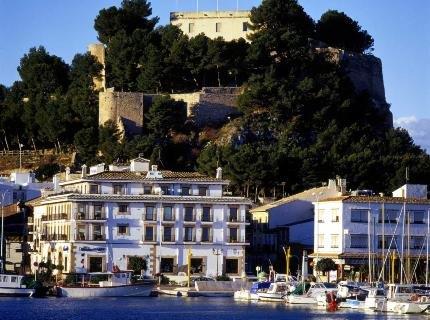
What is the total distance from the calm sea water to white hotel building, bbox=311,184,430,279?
11112mm

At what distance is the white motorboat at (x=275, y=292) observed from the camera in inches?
3489

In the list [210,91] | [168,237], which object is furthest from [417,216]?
[210,91]

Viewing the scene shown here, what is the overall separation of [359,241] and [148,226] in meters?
13.0

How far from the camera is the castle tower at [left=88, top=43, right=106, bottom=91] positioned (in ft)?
466

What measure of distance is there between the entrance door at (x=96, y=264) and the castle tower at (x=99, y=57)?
45.0 meters

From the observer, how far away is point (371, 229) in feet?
321

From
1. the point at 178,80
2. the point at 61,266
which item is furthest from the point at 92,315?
the point at 178,80

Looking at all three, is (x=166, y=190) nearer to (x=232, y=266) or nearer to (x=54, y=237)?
(x=232, y=266)

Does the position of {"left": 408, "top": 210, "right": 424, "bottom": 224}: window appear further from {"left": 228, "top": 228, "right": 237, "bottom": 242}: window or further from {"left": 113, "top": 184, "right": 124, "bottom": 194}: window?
{"left": 113, "top": 184, "right": 124, "bottom": 194}: window

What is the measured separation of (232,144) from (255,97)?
5687 millimetres

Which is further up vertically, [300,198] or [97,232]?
[300,198]

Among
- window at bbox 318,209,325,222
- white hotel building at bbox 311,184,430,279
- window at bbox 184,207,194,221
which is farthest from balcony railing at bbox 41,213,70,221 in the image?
window at bbox 318,209,325,222

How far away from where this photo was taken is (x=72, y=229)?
9862 cm

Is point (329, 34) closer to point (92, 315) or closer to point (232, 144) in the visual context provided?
point (232, 144)
